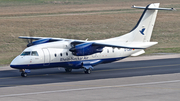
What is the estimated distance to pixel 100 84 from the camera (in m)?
25.4

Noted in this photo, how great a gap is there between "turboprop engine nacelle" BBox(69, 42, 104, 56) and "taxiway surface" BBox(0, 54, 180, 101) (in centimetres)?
207

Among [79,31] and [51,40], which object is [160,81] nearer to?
[51,40]

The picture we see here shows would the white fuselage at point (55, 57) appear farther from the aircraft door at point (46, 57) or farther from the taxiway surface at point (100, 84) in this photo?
the taxiway surface at point (100, 84)

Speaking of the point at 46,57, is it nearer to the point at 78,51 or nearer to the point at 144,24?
the point at 78,51

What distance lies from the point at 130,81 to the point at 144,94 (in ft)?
17.2

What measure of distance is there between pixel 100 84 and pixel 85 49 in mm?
6054

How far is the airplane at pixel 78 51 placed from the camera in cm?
2897

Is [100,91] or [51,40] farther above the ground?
[51,40]

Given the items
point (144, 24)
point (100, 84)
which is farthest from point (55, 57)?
point (144, 24)

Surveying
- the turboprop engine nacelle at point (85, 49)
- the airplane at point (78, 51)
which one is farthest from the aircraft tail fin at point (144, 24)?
the turboprop engine nacelle at point (85, 49)

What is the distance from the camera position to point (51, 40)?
33406 mm

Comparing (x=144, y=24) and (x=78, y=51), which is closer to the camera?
(x=78, y=51)

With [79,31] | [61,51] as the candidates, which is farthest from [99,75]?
[79,31]

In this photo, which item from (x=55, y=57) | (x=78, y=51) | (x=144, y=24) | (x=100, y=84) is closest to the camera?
(x=100, y=84)
